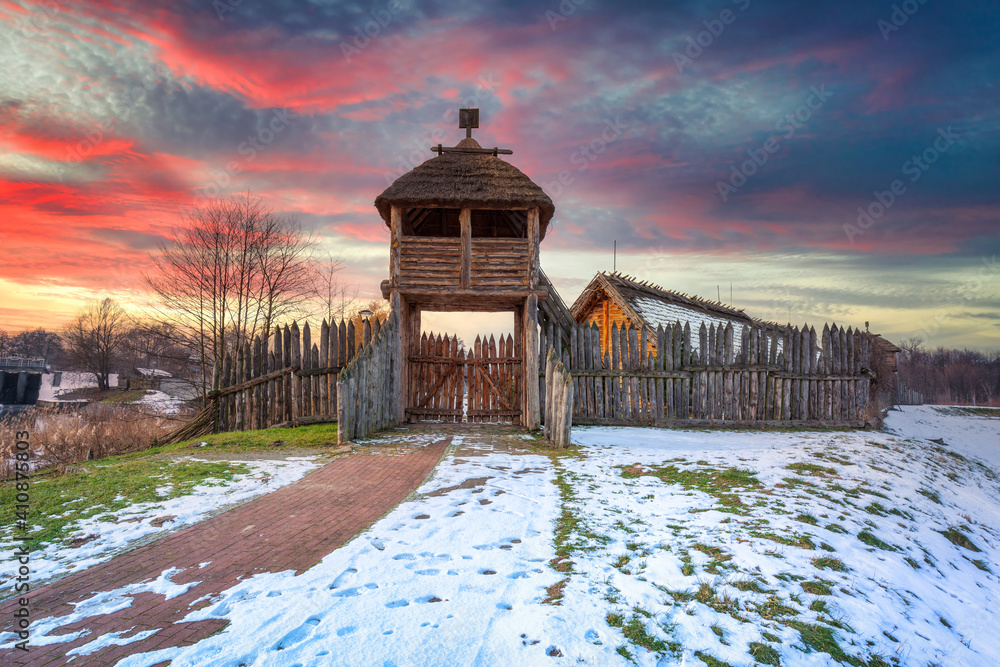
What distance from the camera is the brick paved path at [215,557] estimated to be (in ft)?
8.97

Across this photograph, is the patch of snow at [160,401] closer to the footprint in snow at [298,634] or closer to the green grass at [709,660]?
the footprint in snow at [298,634]

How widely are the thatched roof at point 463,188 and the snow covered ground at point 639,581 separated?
7.23 meters

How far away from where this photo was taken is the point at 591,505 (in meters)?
5.42

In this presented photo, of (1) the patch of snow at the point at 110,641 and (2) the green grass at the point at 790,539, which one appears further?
(2) the green grass at the point at 790,539

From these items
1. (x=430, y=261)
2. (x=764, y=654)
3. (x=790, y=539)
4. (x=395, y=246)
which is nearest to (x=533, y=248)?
(x=430, y=261)

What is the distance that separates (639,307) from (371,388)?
11.3m

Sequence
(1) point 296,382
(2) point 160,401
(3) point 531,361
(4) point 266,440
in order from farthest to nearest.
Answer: (2) point 160,401, (3) point 531,361, (1) point 296,382, (4) point 266,440

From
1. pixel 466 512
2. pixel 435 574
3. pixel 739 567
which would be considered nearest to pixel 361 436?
pixel 466 512

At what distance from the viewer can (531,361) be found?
11914mm

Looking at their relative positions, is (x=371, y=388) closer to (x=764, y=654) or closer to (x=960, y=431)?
(x=764, y=654)

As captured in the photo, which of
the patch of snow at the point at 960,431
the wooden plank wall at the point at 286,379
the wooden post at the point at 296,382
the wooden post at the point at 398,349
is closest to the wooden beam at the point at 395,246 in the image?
the wooden post at the point at 398,349

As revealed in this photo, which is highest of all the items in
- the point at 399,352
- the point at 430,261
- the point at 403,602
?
the point at 430,261

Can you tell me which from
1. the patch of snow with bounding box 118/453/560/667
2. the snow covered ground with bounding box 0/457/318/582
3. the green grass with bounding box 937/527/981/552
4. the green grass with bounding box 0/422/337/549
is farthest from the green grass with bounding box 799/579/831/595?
the green grass with bounding box 0/422/337/549

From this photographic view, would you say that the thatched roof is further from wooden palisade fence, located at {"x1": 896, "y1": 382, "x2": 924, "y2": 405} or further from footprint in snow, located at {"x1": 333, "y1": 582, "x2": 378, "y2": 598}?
wooden palisade fence, located at {"x1": 896, "y1": 382, "x2": 924, "y2": 405}
